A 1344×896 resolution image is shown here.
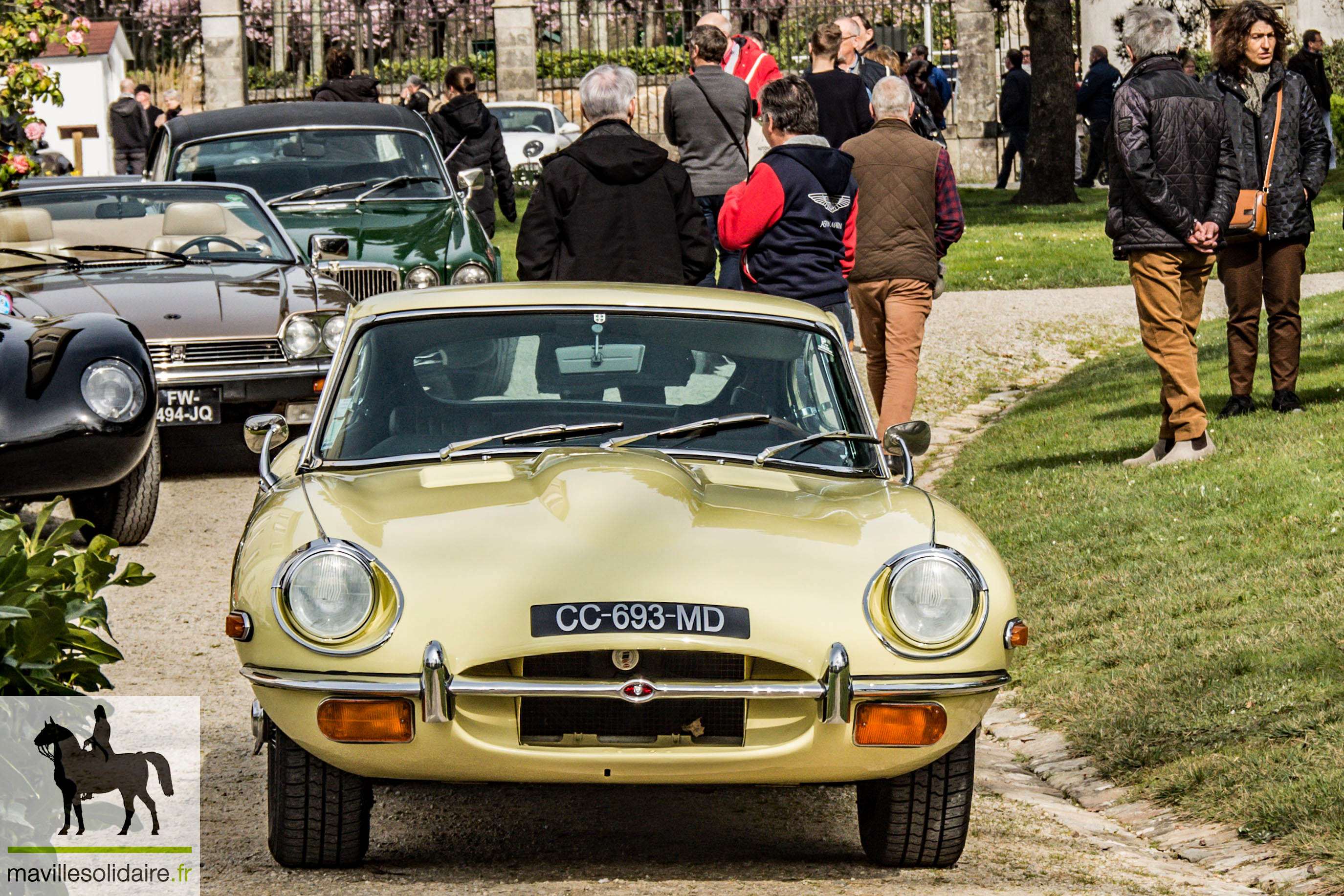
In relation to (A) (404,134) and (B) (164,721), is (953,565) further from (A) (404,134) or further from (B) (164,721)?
(A) (404,134)

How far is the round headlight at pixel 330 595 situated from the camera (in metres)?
3.96

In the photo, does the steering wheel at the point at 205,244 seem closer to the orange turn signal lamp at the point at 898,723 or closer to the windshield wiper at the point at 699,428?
the windshield wiper at the point at 699,428

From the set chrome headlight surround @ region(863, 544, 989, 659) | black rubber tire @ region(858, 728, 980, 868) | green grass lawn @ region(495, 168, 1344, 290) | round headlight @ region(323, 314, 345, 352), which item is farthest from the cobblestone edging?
green grass lawn @ region(495, 168, 1344, 290)

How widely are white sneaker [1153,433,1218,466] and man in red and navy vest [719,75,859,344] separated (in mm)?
1968

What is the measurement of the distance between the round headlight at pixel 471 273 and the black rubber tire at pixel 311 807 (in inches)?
293

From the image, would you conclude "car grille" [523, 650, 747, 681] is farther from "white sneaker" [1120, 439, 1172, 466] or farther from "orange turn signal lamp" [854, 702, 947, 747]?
"white sneaker" [1120, 439, 1172, 466]

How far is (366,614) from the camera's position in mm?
3943

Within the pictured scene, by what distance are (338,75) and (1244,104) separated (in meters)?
9.47

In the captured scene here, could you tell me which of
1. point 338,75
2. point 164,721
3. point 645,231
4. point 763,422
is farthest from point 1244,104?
point 338,75

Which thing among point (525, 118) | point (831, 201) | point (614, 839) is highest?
point (525, 118)

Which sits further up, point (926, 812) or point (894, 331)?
point (894, 331)

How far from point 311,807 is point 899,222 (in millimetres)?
5545

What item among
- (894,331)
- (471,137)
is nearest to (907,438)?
(894,331)

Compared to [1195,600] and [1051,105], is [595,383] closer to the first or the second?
[1195,600]
